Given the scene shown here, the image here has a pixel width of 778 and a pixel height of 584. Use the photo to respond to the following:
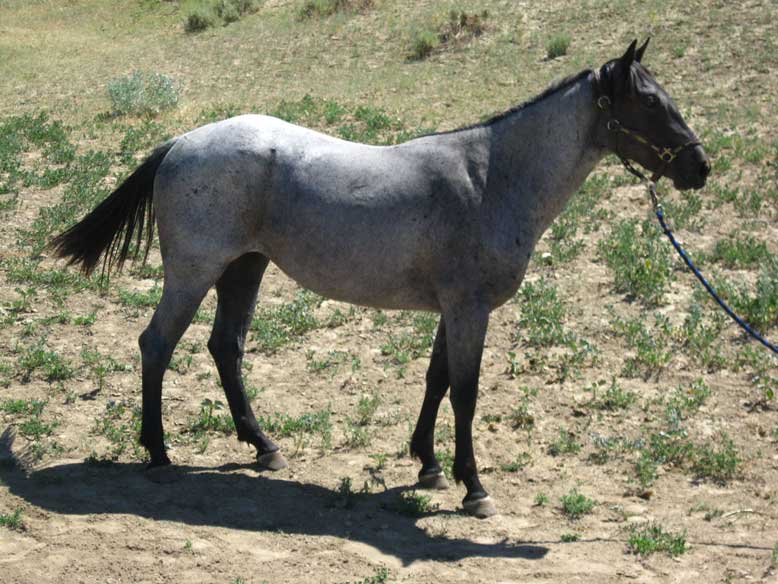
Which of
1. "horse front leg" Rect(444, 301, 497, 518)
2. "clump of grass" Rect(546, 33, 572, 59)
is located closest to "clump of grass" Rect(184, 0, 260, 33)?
"clump of grass" Rect(546, 33, 572, 59)

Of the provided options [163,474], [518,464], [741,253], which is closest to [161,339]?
[163,474]

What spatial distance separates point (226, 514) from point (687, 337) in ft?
13.4

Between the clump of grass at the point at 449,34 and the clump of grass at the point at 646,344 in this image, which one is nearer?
the clump of grass at the point at 646,344

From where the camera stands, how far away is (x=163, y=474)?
5.75m

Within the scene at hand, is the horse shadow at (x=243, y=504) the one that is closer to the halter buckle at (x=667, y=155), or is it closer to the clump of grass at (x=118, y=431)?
the clump of grass at (x=118, y=431)

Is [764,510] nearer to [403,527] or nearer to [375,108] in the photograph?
[403,527]

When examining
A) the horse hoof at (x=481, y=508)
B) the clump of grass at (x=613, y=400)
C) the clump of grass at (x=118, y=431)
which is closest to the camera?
the horse hoof at (x=481, y=508)

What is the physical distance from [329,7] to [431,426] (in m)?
15.2

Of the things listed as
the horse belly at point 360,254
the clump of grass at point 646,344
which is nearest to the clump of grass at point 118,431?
the horse belly at point 360,254

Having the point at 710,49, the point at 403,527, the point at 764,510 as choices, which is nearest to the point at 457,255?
the point at 403,527

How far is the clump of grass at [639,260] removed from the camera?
332 inches

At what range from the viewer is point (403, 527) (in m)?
5.39

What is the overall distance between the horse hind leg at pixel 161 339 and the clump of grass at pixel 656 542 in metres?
2.70

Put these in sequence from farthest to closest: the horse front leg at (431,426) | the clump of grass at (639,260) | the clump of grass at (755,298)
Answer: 1. the clump of grass at (639,260)
2. the clump of grass at (755,298)
3. the horse front leg at (431,426)
